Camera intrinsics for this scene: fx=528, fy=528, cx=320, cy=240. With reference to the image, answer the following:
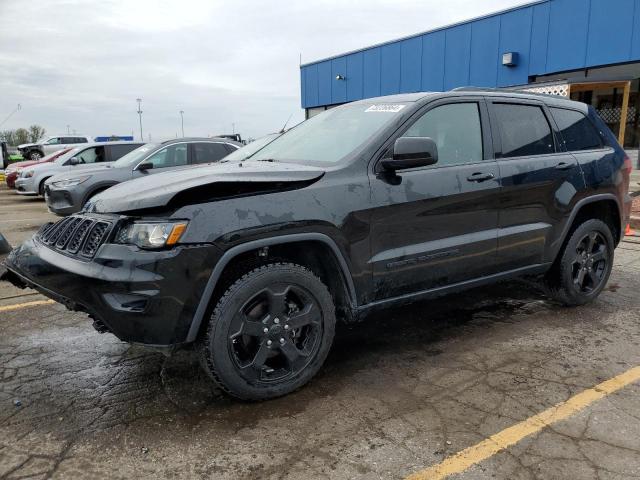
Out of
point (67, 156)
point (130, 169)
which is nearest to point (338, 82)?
point (67, 156)

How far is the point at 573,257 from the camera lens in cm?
450

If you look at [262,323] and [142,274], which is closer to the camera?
[142,274]

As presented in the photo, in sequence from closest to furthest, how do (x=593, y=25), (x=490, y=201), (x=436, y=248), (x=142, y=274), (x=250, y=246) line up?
(x=142, y=274), (x=250, y=246), (x=436, y=248), (x=490, y=201), (x=593, y=25)

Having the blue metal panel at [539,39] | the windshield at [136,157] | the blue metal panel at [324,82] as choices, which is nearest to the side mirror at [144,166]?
the windshield at [136,157]

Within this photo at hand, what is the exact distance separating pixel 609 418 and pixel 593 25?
17.4 meters

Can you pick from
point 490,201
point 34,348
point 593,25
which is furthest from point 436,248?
point 593,25

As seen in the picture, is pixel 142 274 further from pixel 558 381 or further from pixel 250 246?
pixel 558 381

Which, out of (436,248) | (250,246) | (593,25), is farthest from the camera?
(593,25)

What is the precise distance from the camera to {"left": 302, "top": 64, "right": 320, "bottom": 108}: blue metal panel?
30.2m

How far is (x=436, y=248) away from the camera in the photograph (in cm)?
350

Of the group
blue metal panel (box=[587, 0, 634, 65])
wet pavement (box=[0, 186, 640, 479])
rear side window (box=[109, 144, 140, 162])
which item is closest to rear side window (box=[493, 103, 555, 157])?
wet pavement (box=[0, 186, 640, 479])

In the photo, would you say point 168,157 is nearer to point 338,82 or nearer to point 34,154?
point 338,82

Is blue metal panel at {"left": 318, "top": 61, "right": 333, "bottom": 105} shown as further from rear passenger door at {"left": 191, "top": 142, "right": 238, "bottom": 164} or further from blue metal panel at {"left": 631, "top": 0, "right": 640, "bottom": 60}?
rear passenger door at {"left": 191, "top": 142, "right": 238, "bottom": 164}

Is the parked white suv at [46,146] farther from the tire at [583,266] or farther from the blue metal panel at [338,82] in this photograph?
the tire at [583,266]
